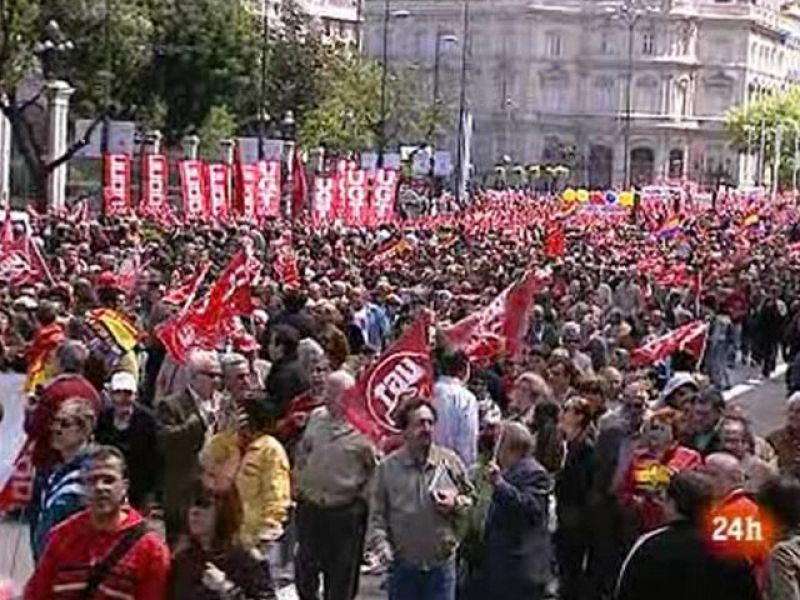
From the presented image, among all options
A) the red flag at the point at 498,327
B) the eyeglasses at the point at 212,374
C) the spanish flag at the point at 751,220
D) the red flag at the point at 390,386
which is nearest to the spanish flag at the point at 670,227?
the spanish flag at the point at 751,220

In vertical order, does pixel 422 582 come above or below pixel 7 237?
below

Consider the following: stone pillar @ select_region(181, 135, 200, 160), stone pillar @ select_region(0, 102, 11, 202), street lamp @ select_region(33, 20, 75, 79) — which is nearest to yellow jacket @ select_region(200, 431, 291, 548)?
street lamp @ select_region(33, 20, 75, 79)

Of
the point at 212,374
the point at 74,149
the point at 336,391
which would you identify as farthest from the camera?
the point at 74,149

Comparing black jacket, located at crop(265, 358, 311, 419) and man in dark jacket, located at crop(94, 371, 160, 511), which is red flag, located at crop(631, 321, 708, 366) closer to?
Answer: black jacket, located at crop(265, 358, 311, 419)

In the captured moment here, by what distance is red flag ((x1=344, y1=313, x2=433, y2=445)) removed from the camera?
1157 cm

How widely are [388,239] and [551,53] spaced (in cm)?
10272

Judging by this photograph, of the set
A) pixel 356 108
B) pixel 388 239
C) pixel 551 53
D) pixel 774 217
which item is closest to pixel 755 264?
pixel 388 239

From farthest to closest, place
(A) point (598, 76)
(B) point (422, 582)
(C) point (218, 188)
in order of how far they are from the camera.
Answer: (A) point (598, 76)
(C) point (218, 188)
(B) point (422, 582)

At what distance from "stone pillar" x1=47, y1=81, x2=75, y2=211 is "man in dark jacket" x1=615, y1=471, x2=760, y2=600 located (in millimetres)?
42307

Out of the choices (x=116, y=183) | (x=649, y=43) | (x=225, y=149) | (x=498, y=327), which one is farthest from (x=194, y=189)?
(x=649, y=43)

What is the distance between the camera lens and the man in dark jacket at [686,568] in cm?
764

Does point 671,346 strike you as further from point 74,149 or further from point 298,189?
point 74,149

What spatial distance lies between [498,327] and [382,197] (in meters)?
25.2

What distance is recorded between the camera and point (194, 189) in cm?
3619
